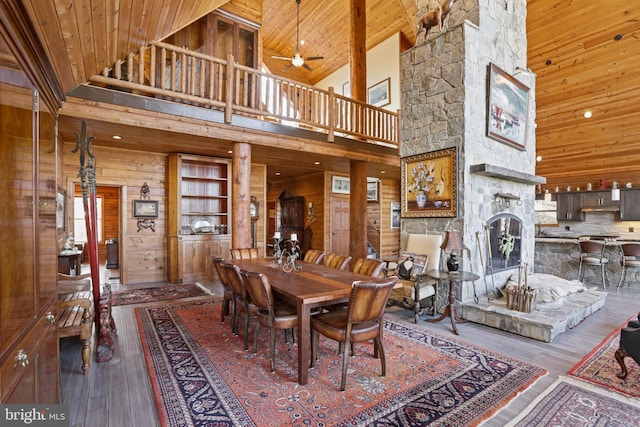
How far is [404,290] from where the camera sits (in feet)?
14.1

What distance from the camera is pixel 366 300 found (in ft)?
7.85

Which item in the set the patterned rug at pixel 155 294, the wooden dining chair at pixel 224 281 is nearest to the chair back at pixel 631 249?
the wooden dining chair at pixel 224 281

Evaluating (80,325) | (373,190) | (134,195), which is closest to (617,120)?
(373,190)

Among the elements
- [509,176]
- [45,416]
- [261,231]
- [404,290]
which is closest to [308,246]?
[261,231]

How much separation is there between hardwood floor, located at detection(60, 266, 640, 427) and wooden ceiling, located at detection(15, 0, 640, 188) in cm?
258

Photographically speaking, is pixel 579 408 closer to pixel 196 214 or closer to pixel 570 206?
pixel 196 214

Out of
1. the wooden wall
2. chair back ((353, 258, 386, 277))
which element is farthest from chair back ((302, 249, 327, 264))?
the wooden wall

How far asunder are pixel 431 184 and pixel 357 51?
452 cm

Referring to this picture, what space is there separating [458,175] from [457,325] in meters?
2.04

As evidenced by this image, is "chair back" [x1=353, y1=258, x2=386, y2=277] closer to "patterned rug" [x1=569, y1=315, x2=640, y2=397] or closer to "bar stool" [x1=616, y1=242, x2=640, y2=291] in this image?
"patterned rug" [x1=569, y1=315, x2=640, y2=397]

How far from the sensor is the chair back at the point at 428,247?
4516mm

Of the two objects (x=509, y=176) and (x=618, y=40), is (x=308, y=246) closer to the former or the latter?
(x=509, y=176)

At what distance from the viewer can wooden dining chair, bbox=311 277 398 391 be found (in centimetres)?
237

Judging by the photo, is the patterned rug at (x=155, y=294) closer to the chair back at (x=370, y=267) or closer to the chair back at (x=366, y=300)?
the chair back at (x=370, y=267)
